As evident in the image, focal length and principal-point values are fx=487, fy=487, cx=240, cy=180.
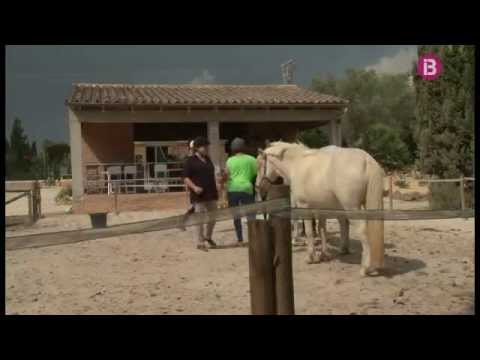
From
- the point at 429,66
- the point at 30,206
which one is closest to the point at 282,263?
the point at 30,206

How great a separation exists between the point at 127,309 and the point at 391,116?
35.2 meters

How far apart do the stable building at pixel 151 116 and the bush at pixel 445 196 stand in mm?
4330

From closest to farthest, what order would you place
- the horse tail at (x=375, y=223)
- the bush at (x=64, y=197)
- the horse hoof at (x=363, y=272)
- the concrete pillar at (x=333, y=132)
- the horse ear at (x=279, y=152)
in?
the horse tail at (x=375, y=223), the horse hoof at (x=363, y=272), the horse ear at (x=279, y=152), the concrete pillar at (x=333, y=132), the bush at (x=64, y=197)

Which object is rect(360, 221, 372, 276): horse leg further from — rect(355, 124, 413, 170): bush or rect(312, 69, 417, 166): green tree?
rect(312, 69, 417, 166): green tree

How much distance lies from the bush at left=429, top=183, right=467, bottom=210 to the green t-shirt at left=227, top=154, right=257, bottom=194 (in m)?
6.21

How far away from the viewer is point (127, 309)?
4.24 metres

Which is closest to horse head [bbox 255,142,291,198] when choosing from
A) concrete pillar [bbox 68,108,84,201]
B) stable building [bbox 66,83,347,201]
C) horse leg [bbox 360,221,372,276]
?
horse leg [bbox 360,221,372,276]

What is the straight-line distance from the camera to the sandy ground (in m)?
4.27

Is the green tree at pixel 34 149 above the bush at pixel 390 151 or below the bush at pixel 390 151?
above

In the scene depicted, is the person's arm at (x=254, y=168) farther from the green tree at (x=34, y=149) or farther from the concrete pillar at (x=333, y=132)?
the green tree at (x=34, y=149)

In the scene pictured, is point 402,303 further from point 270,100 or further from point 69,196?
point 69,196

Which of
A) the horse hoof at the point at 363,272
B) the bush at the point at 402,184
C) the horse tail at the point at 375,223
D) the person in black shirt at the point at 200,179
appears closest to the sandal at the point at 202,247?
the person in black shirt at the point at 200,179

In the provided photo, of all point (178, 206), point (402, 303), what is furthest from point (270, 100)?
point (402, 303)

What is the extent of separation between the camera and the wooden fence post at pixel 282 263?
2525 mm
